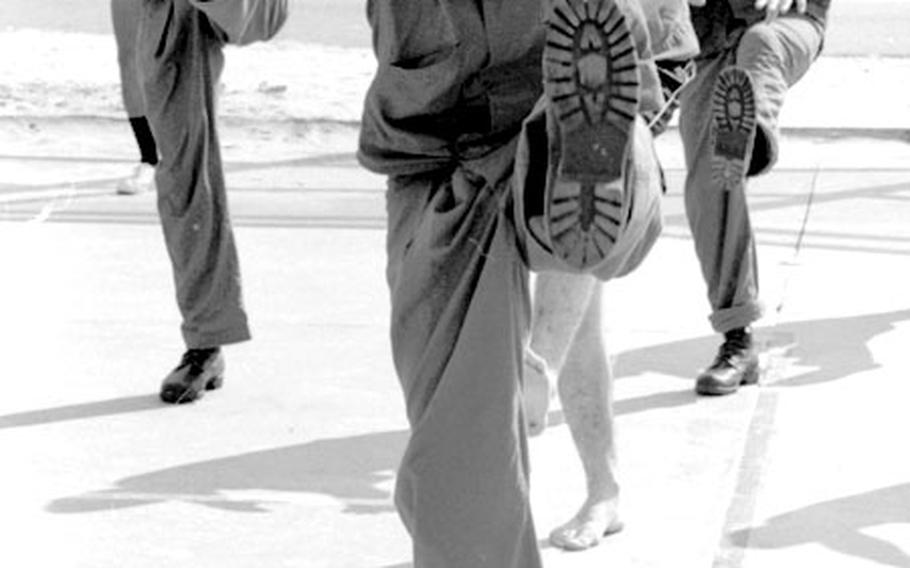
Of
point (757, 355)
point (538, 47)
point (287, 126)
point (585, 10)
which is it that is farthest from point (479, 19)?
point (287, 126)

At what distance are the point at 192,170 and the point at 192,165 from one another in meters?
0.01

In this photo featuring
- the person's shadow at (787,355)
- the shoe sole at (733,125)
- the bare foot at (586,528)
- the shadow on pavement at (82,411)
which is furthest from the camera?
the person's shadow at (787,355)

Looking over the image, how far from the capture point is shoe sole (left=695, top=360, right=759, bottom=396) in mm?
6207

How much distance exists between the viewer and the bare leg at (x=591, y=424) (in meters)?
4.74

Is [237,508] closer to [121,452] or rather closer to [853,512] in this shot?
[121,452]

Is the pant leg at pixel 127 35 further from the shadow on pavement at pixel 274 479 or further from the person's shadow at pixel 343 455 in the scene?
→ the shadow on pavement at pixel 274 479

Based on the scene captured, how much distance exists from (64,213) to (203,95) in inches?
104

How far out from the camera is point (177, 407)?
6.19m

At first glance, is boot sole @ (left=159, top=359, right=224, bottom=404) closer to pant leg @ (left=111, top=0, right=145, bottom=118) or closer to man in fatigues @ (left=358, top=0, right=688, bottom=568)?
pant leg @ (left=111, top=0, right=145, bottom=118)

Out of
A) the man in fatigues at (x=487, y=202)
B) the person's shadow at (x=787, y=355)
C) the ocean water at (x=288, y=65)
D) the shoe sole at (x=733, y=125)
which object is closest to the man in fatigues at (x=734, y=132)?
the shoe sole at (x=733, y=125)

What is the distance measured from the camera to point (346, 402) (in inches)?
245

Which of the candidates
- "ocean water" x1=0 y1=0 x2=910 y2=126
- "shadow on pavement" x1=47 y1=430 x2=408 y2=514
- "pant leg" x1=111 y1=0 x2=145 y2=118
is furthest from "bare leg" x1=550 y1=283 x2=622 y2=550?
"ocean water" x1=0 y1=0 x2=910 y2=126

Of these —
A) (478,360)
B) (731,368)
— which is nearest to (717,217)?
(731,368)

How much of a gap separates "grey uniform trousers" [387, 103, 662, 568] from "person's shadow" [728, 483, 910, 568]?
150 cm
